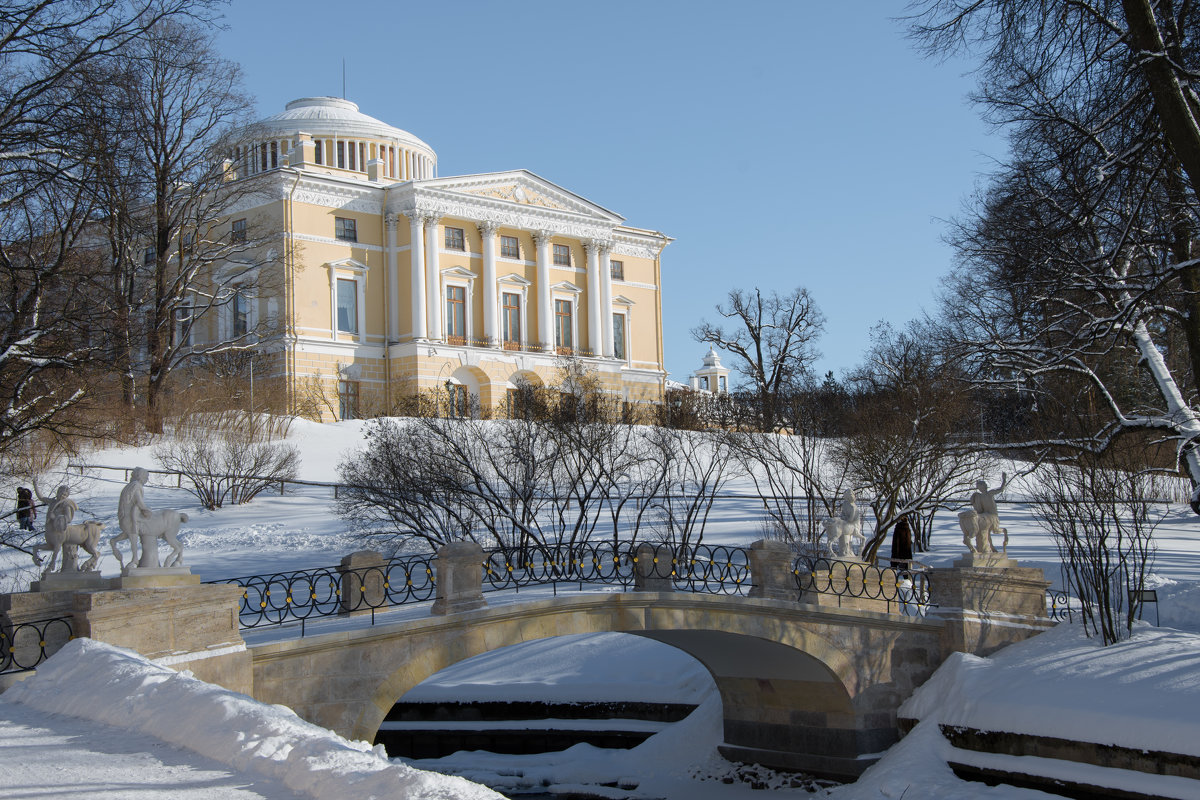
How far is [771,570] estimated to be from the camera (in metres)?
19.9

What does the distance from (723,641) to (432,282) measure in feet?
115

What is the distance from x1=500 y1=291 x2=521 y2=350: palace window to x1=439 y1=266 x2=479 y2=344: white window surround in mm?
1850

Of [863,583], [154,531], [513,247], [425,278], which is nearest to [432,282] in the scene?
[425,278]

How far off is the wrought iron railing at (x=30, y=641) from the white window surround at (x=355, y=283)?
40896mm

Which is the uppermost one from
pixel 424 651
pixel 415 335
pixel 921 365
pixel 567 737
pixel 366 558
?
pixel 415 335

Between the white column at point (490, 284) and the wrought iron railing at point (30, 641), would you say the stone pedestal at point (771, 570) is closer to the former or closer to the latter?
the wrought iron railing at point (30, 641)

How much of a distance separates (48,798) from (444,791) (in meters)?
2.75

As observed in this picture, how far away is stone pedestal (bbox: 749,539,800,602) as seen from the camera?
1988cm

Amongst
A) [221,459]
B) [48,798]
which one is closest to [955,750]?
[48,798]

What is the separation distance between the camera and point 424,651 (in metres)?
15.7

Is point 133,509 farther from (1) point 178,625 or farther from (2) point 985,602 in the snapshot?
(2) point 985,602

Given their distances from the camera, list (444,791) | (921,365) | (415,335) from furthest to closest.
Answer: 1. (415,335)
2. (921,365)
3. (444,791)

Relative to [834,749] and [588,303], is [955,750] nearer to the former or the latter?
[834,749]

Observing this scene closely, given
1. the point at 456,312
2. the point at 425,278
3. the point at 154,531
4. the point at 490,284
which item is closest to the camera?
the point at 154,531
